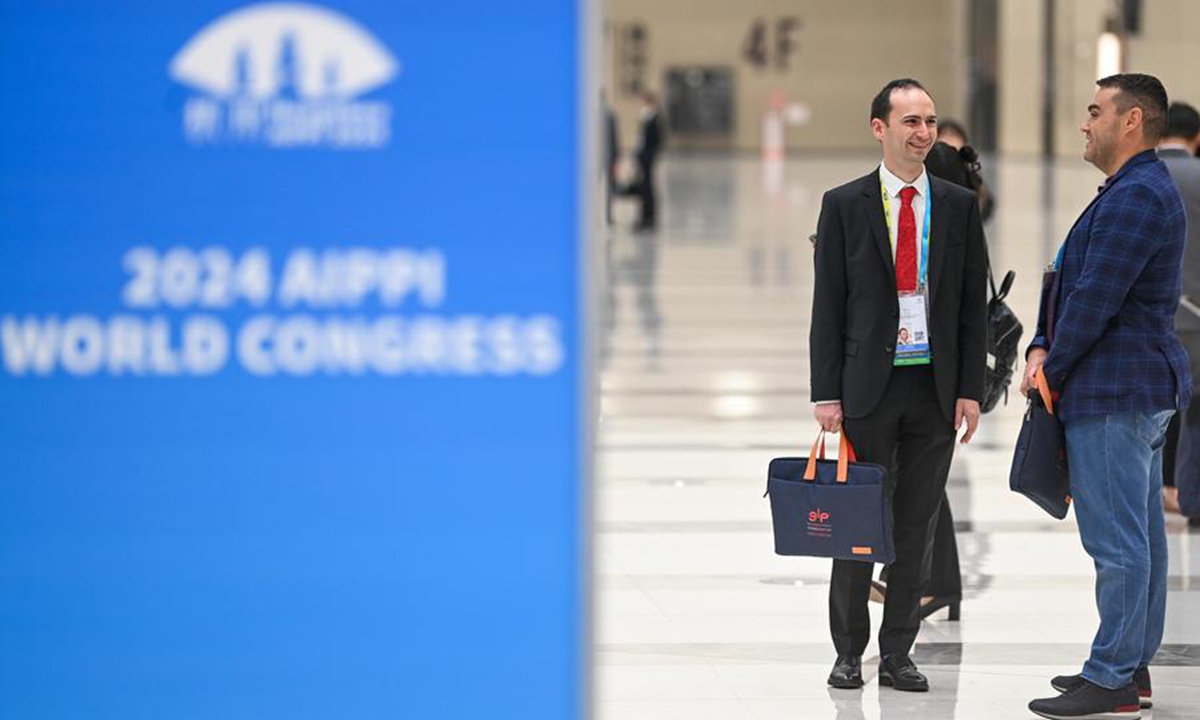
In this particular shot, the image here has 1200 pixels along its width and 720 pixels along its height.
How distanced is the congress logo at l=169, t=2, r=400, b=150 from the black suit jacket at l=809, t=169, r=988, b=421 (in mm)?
3133

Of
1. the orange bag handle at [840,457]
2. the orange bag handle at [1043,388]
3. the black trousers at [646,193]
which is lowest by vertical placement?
the orange bag handle at [840,457]

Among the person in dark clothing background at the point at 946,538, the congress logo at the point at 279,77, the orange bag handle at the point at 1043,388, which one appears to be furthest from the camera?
the person in dark clothing background at the point at 946,538

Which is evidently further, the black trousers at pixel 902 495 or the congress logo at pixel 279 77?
the black trousers at pixel 902 495

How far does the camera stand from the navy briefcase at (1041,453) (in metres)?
5.23

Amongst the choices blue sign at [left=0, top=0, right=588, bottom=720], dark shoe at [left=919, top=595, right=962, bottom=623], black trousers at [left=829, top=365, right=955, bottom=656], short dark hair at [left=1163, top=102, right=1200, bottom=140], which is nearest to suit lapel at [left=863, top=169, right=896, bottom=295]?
black trousers at [left=829, top=365, right=955, bottom=656]

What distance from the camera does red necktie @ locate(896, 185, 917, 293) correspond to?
5418 mm

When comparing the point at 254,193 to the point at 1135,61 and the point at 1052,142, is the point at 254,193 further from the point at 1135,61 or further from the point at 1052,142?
the point at 1052,142

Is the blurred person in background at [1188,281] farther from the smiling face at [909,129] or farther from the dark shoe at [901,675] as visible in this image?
the smiling face at [909,129]

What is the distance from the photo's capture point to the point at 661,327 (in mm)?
16141

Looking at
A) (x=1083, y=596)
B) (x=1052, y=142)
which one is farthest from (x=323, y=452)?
(x=1052, y=142)

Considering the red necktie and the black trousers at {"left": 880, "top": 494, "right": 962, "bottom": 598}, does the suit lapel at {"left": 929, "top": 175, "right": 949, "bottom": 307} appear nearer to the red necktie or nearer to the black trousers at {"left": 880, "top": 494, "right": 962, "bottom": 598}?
the red necktie

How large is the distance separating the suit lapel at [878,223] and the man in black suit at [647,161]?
21.3 m

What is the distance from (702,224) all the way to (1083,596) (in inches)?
823

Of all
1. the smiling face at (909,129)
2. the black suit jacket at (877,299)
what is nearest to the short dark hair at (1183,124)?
the black suit jacket at (877,299)
